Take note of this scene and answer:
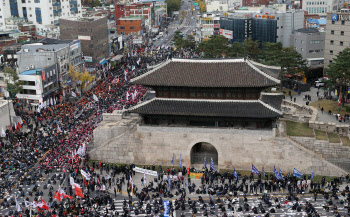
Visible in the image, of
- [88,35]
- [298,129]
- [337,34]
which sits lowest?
[298,129]

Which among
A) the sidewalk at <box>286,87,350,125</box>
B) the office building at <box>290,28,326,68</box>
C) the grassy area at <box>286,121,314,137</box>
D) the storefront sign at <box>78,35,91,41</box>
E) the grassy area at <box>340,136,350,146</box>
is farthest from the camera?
the storefront sign at <box>78,35,91,41</box>

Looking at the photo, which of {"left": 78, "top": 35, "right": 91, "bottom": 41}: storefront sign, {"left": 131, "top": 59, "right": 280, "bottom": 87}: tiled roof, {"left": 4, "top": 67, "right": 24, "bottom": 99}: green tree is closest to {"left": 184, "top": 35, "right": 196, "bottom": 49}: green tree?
{"left": 78, "top": 35, "right": 91, "bottom": 41}: storefront sign

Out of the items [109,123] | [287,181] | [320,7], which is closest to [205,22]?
[320,7]

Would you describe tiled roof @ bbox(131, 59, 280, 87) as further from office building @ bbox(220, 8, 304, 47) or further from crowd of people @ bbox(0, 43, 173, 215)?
office building @ bbox(220, 8, 304, 47)

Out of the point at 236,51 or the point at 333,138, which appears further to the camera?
the point at 236,51

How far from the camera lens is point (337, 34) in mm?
103062

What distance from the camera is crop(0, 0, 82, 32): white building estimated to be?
157 meters

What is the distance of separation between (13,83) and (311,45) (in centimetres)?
7311

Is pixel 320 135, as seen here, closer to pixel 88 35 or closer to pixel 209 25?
pixel 88 35

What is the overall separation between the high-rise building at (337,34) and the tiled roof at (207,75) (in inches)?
1798

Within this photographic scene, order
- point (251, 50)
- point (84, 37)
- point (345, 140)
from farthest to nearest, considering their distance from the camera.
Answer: point (84, 37) < point (251, 50) < point (345, 140)

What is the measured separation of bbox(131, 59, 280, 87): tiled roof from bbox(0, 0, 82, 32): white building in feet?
328

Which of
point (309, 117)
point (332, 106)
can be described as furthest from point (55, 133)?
point (332, 106)

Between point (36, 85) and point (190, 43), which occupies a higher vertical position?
point (190, 43)
